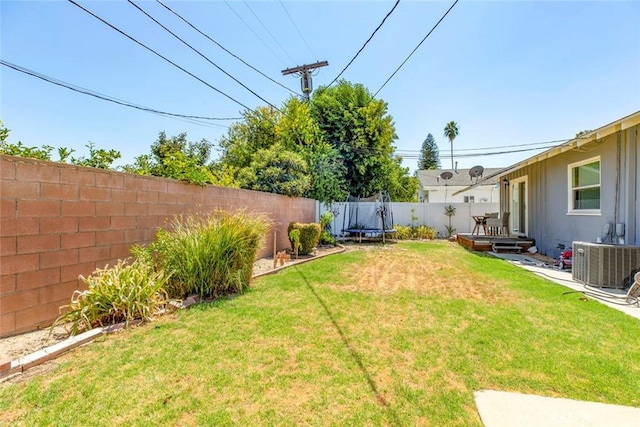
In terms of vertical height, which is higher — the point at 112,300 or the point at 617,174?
the point at 617,174

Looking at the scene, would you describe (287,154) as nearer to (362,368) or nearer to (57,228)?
(57,228)

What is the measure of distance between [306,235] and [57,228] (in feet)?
19.8

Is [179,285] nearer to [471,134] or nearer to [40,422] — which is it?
[40,422]

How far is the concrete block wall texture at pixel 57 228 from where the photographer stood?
289 centimetres

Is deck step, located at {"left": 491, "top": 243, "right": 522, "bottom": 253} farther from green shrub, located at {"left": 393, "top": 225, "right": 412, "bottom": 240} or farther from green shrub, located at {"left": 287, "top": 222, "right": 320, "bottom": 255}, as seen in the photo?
green shrub, located at {"left": 287, "top": 222, "right": 320, "bottom": 255}

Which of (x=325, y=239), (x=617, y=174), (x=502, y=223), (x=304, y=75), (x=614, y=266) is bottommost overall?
(x=325, y=239)

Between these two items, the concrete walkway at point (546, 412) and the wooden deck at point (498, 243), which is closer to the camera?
the concrete walkway at point (546, 412)

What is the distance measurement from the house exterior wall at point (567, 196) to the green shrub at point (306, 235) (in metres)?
6.68

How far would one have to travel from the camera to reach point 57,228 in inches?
129

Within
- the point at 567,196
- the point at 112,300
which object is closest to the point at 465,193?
the point at 567,196

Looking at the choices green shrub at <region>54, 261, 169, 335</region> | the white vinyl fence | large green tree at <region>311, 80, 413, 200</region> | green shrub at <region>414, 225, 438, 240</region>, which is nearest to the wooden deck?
green shrub at <region>414, 225, 438, 240</region>

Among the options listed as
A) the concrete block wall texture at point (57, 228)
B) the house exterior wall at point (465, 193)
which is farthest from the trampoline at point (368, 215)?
the house exterior wall at point (465, 193)

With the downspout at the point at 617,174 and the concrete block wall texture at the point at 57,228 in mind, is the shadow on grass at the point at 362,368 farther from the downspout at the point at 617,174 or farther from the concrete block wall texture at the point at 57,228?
the downspout at the point at 617,174

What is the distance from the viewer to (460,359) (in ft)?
8.89
